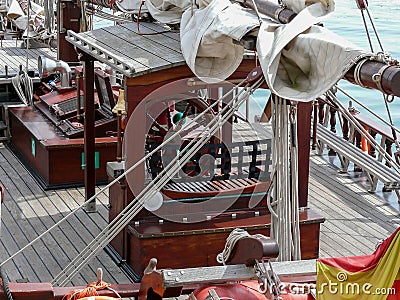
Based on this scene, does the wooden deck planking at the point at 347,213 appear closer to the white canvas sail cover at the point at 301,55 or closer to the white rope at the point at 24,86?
the white canvas sail cover at the point at 301,55

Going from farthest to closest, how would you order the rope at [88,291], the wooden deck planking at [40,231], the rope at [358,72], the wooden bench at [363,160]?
the wooden deck planking at [40,231]
the wooden bench at [363,160]
the rope at [88,291]
the rope at [358,72]

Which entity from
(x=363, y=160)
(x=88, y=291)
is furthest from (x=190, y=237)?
(x=88, y=291)

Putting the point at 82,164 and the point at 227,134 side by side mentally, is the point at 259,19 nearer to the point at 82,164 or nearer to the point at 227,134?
the point at 227,134

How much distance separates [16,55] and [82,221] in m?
5.57

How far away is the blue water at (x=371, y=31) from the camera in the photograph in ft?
55.6

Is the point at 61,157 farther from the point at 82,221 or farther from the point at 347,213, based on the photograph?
the point at 347,213

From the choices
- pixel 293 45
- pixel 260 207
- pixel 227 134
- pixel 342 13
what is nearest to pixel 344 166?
pixel 227 134

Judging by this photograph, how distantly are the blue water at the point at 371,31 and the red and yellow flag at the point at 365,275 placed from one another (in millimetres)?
11811

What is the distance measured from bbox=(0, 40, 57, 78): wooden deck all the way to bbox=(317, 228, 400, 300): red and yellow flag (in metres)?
7.15

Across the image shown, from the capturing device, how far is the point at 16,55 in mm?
11984

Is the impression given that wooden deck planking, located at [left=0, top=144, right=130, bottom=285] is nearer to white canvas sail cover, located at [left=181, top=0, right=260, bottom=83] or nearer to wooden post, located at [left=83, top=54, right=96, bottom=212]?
wooden post, located at [left=83, top=54, right=96, bottom=212]

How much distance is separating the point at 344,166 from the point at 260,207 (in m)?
2.18

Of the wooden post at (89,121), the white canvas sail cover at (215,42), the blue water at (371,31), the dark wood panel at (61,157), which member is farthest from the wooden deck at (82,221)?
the blue water at (371,31)

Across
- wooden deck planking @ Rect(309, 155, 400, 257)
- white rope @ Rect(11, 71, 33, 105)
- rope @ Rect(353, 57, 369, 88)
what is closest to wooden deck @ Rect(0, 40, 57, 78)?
white rope @ Rect(11, 71, 33, 105)
